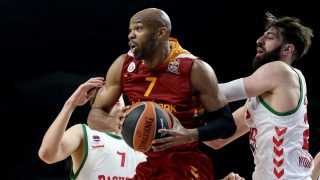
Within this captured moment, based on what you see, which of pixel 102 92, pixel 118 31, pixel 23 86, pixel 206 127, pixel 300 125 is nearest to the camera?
pixel 206 127

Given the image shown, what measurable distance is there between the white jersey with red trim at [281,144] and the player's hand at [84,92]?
32.9 inches

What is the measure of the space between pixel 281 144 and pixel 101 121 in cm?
94

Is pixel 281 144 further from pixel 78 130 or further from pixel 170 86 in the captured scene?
pixel 78 130

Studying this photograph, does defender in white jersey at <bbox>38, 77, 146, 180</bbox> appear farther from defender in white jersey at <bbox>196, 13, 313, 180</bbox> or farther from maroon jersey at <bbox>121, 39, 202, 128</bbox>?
defender in white jersey at <bbox>196, 13, 313, 180</bbox>

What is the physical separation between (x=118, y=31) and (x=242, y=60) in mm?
1343

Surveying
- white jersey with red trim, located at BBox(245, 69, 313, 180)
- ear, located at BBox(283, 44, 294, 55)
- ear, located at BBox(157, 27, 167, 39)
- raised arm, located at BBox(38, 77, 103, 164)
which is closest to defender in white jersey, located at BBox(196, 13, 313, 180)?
white jersey with red trim, located at BBox(245, 69, 313, 180)

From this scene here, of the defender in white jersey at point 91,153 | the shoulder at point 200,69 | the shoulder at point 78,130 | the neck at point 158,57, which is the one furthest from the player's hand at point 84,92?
the shoulder at point 200,69

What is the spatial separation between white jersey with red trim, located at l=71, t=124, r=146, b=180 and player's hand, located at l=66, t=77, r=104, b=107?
0.80ft

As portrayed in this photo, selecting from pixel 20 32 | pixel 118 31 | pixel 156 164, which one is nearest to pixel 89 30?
pixel 118 31

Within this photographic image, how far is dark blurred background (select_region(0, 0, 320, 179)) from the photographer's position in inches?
209

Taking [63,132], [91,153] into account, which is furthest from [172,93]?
[91,153]

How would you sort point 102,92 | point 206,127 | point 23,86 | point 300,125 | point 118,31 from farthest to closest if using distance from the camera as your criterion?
point 118,31
point 23,86
point 300,125
point 102,92
point 206,127

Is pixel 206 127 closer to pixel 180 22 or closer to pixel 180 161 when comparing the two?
pixel 180 161

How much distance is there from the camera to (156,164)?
2.34 m
